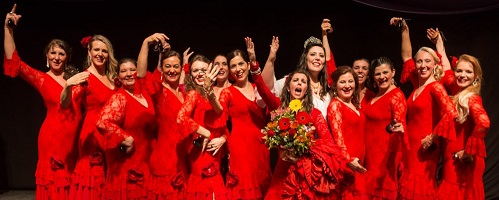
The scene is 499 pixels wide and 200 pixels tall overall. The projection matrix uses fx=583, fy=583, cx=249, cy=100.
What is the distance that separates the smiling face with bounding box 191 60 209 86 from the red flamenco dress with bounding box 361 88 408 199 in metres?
1.54

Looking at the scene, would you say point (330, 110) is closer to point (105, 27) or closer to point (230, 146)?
point (230, 146)

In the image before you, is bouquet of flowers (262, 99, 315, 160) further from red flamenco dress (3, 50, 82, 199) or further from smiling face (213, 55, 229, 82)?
red flamenco dress (3, 50, 82, 199)

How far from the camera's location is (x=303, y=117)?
13.9ft

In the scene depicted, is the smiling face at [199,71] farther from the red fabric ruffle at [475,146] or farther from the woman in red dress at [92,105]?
the red fabric ruffle at [475,146]

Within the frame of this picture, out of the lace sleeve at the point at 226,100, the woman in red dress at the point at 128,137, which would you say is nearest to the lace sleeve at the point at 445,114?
the lace sleeve at the point at 226,100

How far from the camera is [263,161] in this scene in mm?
4961

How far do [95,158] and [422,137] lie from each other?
2.78m

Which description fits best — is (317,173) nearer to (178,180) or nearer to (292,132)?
(292,132)

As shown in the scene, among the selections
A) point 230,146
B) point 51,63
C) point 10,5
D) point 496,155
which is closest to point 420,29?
point 496,155

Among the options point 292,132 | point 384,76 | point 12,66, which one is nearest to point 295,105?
point 292,132

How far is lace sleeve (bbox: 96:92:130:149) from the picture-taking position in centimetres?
463

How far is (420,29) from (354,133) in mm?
2451

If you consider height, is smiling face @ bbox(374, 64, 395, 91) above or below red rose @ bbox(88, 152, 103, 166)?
above

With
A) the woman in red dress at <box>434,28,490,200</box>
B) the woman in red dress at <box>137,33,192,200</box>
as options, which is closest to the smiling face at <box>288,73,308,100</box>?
the woman in red dress at <box>137,33,192,200</box>
